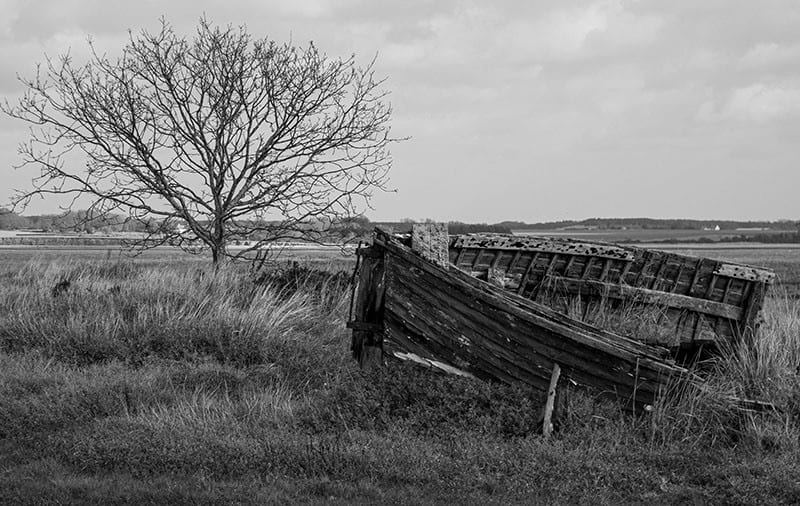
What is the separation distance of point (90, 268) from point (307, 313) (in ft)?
23.2

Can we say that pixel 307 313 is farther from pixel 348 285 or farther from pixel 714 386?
pixel 714 386

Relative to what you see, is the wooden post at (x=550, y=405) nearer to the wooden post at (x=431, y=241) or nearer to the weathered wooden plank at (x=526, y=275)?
the wooden post at (x=431, y=241)

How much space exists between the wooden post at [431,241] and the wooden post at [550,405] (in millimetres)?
1547

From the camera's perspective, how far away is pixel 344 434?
6.29 m

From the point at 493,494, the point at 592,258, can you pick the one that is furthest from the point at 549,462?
the point at 592,258

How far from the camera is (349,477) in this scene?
5598 mm

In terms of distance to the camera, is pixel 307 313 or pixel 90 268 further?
pixel 90 268

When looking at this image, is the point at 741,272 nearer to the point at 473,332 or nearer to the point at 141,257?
the point at 473,332

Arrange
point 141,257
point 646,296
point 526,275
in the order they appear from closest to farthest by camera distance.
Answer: point 646,296 → point 526,275 → point 141,257

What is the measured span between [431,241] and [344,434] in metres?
2.25

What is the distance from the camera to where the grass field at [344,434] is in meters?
5.38

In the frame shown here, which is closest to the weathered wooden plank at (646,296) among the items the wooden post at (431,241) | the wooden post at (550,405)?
the wooden post at (431,241)

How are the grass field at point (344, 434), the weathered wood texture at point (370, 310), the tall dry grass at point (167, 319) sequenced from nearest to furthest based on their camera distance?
the grass field at point (344, 434) → the weathered wood texture at point (370, 310) → the tall dry grass at point (167, 319)

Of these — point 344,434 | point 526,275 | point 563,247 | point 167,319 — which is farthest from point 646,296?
point 167,319
